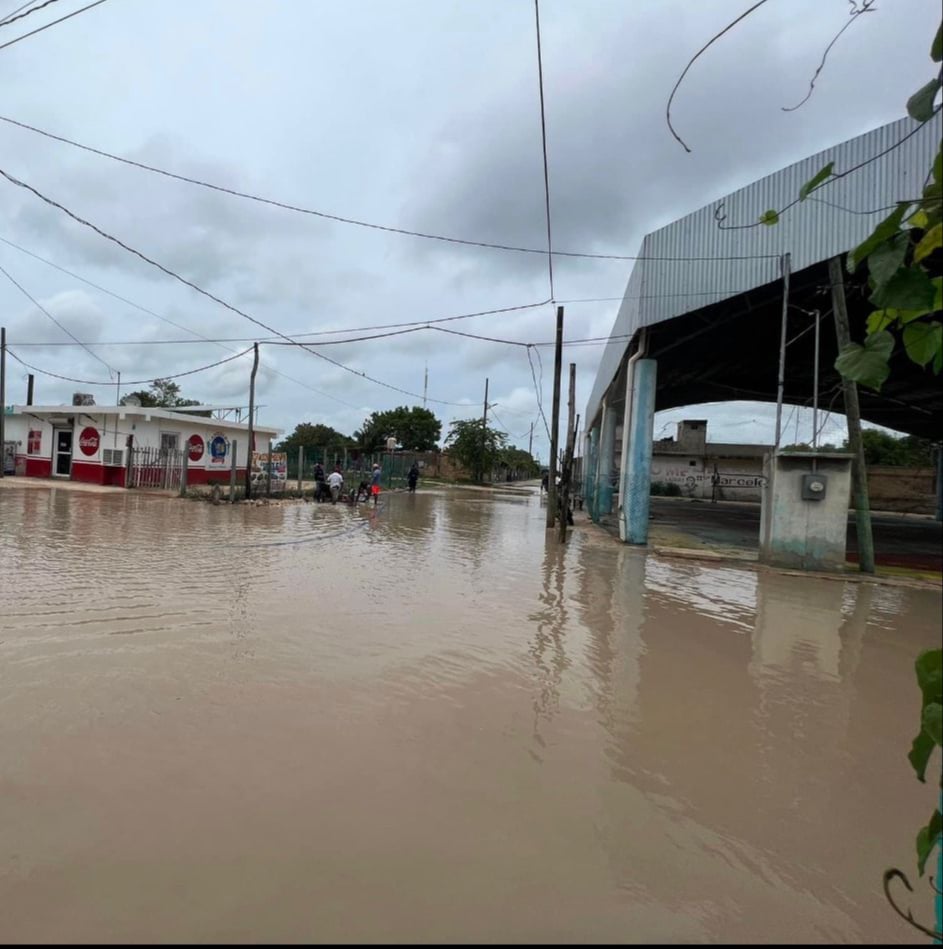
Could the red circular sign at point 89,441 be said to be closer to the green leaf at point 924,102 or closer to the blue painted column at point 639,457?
the blue painted column at point 639,457

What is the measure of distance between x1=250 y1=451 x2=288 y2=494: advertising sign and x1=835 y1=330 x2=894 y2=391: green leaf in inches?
806

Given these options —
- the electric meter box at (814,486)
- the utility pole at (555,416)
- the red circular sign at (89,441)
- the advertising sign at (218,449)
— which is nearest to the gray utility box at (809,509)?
the electric meter box at (814,486)

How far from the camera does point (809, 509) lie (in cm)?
1117

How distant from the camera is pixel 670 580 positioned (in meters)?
9.73

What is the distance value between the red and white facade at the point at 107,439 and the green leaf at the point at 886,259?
2266cm

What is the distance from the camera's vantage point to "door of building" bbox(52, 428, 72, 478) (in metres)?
25.1

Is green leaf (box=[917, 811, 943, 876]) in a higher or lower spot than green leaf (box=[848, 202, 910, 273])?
lower

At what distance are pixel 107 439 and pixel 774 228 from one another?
22.7m

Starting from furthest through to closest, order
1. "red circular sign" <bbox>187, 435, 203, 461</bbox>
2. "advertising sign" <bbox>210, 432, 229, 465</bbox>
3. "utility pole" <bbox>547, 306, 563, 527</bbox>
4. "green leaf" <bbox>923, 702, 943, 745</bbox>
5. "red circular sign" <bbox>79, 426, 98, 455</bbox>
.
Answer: "advertising sign" <bbox>210, 432, 229, 465</bbox> → "red circular sign" <bbox>187, 435, 203, 461</bbox> → "red circular sign" <bbox>79, 426, 98, 455</bbox> → "utility pole" <bbox>547, 306, 563, 527</bbox> → "green leaf" <bbox>923, 702, 943, 745</bbox>

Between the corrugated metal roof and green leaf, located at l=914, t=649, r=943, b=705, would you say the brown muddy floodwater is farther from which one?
the corrugated metal roof

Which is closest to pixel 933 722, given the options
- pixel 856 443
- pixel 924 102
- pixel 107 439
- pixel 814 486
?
pixel 924 102

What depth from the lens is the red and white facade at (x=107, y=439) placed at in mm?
23188

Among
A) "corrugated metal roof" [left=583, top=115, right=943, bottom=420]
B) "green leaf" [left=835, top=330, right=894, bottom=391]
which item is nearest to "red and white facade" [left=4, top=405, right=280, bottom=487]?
"corrugated metal roof" [left=583, top=115, right=943, bottom=420]

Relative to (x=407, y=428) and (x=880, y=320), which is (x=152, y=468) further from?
(x=407, y=428)
